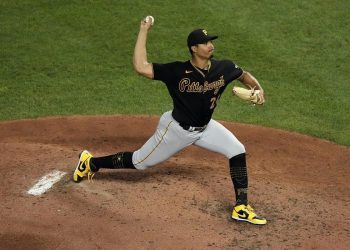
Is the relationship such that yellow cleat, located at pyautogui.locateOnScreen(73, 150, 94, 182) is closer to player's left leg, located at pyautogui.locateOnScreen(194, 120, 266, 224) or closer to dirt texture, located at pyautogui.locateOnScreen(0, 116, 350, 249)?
dirt texture, located at pyautogui.locateOnScreen(0, 116, 350, 249)

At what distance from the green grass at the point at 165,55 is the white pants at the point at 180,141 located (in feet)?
8.55

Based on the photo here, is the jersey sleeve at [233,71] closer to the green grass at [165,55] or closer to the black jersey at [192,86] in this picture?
the black jersey at [192,86]

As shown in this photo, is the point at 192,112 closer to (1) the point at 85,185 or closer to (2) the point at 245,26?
(1) the point at 85,185

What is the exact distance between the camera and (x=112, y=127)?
31.4 ft

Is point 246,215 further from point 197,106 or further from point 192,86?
point 192,86

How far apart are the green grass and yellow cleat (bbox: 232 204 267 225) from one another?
9.01 ft

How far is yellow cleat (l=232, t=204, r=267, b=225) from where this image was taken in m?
7.04

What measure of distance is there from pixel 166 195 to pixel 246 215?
3.16 ft

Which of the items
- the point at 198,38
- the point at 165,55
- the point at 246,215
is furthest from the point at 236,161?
the point at 165,55

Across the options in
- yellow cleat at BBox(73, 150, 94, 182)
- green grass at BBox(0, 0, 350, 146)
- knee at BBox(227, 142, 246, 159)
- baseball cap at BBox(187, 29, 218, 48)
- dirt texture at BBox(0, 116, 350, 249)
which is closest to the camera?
Answer: dirt texture at BBox(0, 116, 350, 249)

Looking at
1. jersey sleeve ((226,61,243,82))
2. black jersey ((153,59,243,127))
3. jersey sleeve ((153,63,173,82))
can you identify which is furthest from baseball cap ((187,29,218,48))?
jersey sleeve ((226,61,243,82))

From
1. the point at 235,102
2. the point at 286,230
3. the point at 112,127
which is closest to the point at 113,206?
the point at 286,230

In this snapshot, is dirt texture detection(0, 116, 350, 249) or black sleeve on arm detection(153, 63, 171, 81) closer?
dirt texture detection(0, 116, 350, 249)

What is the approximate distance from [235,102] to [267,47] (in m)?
1.82
